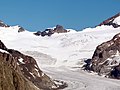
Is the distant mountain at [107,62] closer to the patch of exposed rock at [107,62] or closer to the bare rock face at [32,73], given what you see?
the patch of exposed rock at [107,62]

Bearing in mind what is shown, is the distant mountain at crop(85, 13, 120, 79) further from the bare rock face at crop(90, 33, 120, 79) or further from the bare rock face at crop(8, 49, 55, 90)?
the bare rock face at crop(8, 49, 55, 90)

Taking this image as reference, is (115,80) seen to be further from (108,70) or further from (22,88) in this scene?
(22,88)

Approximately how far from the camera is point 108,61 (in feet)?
594

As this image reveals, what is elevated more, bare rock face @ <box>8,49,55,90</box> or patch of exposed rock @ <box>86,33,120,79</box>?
patch of exposed rock @ <box>86,33,120,79</box>

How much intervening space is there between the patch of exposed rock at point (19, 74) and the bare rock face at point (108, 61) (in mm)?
46146

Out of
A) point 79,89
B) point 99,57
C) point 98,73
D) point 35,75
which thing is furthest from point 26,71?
point 99,57

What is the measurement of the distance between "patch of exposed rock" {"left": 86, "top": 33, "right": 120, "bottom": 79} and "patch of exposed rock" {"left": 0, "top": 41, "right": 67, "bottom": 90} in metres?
46.1

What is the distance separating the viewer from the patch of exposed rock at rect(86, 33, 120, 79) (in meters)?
167

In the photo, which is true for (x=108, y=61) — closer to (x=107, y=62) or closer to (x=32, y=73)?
(x=107, y=62)

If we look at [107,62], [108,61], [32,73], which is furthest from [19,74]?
[108,61]

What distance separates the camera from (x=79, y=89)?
122125mm

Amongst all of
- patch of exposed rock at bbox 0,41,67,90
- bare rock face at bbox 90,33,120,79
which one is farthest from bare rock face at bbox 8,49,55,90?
bare rock face at bbox 90,33,120,79

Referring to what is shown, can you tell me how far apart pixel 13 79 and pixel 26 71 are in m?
49.8

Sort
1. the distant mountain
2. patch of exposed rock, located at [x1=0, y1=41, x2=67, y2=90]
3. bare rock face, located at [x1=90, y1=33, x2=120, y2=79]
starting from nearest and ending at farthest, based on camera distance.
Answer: patch of exposed rock, located at [x1=0, y1=41, x2=67, y2=90] → the distant mountain → bare rock face, located at [x1=90, y1=33, x2=120, y2=79]
